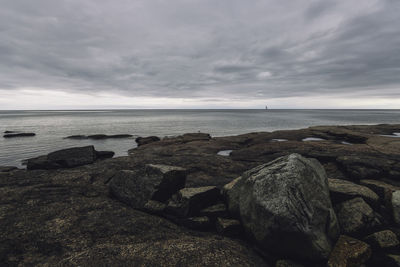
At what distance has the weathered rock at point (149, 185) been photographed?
29.3ft

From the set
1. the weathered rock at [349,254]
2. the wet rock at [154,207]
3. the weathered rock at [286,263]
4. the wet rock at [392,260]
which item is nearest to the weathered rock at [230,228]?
the weathered rock at [286,263]

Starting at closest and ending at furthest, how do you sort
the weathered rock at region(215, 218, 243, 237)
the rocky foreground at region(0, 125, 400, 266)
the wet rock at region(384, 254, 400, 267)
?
the wet rock at region(384, 254, 400, 267)
the rocky foreground at region(0, 125, 400, 266)
the weathered rock at region(215, 218, 243, 237)

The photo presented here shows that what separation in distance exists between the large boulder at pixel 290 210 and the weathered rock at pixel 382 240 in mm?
924

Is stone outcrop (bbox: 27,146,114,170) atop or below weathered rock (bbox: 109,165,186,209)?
below

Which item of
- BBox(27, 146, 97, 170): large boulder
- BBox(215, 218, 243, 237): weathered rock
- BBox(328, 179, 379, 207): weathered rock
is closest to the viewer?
BBox(215, 218, 243, 237): weathered rock

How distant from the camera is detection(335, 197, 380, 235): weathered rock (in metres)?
6.62

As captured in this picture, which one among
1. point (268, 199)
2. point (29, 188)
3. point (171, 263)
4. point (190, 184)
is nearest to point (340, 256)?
point (268, 199)

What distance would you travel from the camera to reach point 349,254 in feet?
18.5

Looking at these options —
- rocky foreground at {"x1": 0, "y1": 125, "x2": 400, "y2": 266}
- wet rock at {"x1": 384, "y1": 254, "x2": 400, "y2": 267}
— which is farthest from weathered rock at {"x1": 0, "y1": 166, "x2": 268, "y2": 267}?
wet rock at {"x1": 384, "y1": 254, "x2": 400, "y2": 267}

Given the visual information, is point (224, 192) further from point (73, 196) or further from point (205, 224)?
point (73, 196)

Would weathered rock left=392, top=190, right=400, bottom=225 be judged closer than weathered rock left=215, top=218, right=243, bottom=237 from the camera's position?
Yes

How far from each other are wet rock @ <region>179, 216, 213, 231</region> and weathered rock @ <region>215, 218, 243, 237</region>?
430 mm

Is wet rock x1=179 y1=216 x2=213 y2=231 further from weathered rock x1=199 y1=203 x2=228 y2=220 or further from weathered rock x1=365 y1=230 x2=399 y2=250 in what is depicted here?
weathered rock x1=365 y1=230 x2=399 y2=250

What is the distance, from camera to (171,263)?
5.74 meters
